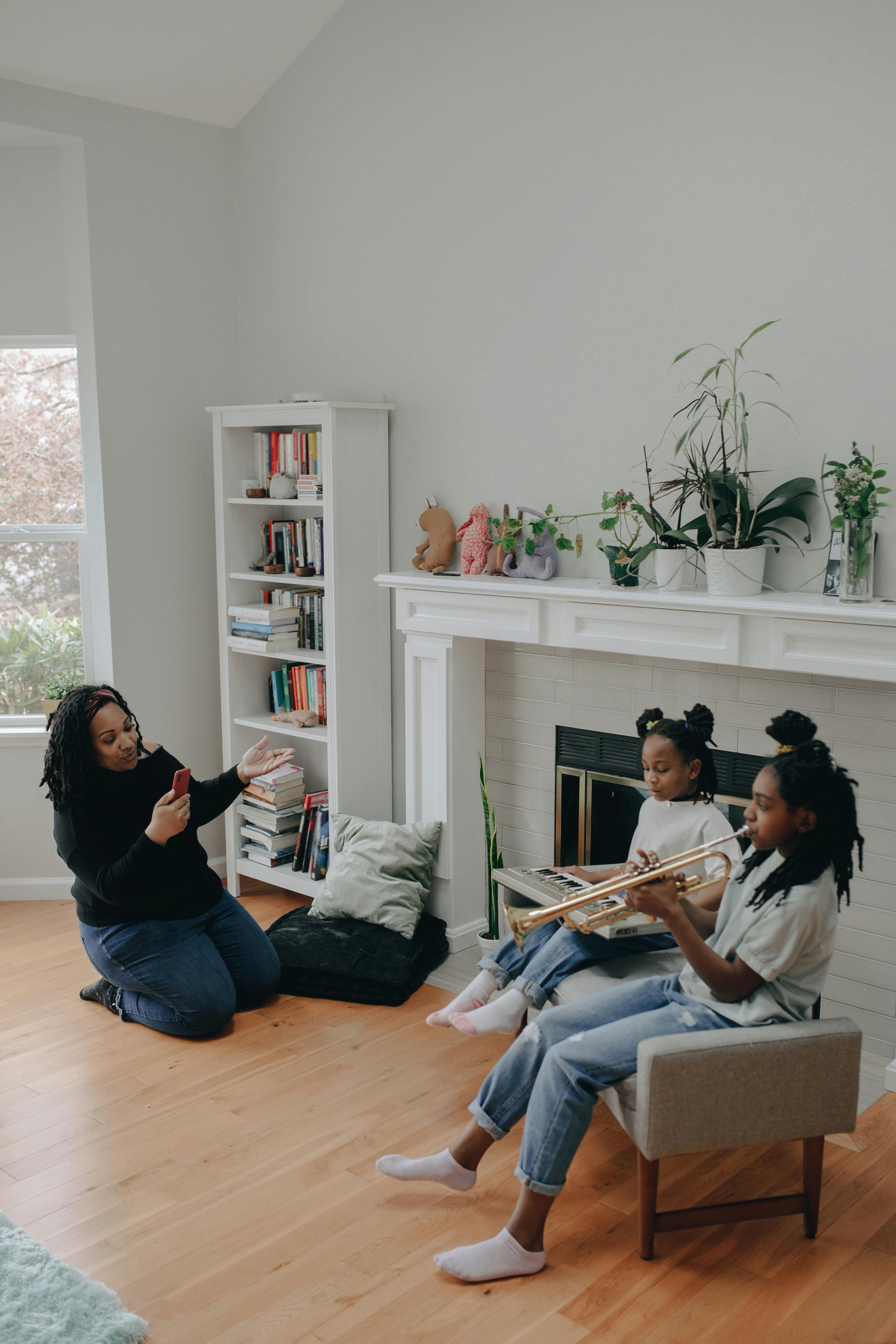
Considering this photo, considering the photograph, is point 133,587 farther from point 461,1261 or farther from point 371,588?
point 461,1261

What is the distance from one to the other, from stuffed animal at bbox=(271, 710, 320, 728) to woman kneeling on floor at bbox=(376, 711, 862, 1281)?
6.57 ft

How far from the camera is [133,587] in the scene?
4254 mm

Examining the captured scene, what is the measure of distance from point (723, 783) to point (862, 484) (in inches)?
39.0

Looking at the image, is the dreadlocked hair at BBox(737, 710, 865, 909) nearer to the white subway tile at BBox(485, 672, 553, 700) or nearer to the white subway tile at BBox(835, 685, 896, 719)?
the white subway tile at BBox(835, 685, 896, 719)

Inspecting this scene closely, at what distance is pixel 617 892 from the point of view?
7.41ft

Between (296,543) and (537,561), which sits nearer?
(537,561)

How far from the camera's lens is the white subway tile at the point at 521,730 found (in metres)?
3.68

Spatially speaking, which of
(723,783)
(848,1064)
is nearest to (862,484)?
(723,783)

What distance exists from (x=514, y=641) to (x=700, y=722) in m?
0.90

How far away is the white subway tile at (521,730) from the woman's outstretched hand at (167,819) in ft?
3.84

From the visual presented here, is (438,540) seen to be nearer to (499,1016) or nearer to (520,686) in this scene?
(520,686)

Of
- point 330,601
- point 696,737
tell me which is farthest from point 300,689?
point 696,737

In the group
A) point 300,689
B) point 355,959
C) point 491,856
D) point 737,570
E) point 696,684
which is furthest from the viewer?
point 300,689

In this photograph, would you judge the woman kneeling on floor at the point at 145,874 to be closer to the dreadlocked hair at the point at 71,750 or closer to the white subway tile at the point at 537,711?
the dreadlocked hair at the point at 71,750
